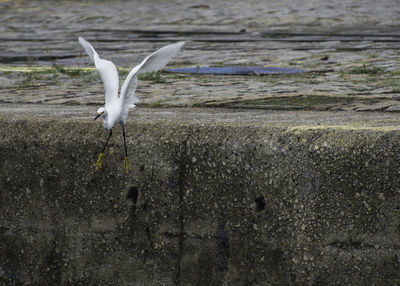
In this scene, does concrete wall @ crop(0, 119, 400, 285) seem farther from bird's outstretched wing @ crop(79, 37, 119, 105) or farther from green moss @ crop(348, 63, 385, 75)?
green moss @ crop(348, 63, 385, 75)

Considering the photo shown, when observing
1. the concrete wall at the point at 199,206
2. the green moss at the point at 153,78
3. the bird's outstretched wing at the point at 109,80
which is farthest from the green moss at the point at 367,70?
the bird's outstretched wing at the point at 109,80

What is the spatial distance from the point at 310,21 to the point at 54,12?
4.98 metres

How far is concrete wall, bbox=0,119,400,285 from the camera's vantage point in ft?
10.6

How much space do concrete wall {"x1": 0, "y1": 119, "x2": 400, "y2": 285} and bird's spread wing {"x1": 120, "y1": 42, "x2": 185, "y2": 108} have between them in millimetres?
333

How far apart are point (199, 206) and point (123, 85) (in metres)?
0.69

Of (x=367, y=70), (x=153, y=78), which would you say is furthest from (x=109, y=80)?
(x=367, y=70)

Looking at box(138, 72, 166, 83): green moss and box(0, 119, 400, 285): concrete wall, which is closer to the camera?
box(0, 119, 400, 285): concrete wall

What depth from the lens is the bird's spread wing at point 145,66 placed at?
319 centimetres

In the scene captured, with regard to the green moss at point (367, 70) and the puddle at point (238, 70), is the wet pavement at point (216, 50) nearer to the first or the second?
the green moss at point (367, 70)

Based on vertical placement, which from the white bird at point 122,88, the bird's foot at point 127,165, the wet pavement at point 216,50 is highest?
the white bird at point 122,88

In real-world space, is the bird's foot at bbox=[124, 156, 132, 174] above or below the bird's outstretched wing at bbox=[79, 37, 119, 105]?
below

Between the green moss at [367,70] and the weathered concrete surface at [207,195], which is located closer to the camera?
the weathered concrete surface at [207,195]

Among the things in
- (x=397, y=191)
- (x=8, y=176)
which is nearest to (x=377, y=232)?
(x=397, y=191)

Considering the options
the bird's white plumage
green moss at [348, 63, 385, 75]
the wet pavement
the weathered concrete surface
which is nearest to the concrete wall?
the weathered concrete surface
